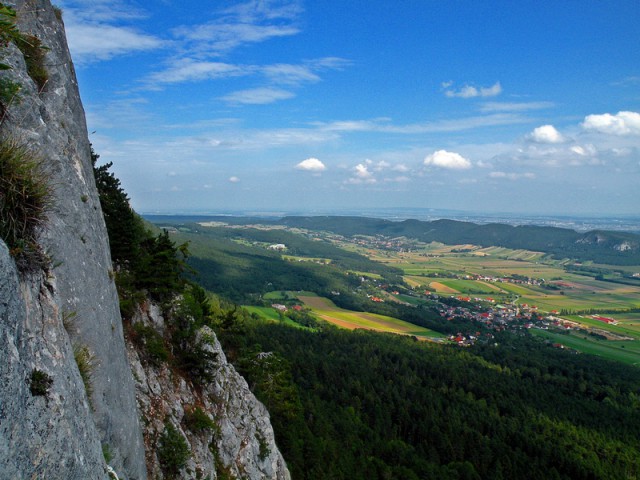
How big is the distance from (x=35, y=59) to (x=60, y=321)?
9242 mm

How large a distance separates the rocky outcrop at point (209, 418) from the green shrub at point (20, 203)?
1228 cm

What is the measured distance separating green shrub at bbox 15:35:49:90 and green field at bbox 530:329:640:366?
449ft

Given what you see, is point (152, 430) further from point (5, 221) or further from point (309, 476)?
point (309, 476)

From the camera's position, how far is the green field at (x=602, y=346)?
110 m

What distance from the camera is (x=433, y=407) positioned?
7162 cm

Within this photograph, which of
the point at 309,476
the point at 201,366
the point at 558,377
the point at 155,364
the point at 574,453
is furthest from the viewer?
the point at 558,377

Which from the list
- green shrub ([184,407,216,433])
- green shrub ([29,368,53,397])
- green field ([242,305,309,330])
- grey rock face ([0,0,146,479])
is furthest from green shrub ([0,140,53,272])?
green field ([242,305,309,330])

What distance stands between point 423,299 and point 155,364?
17349 centimetres

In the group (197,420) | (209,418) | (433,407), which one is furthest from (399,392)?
(197,420)

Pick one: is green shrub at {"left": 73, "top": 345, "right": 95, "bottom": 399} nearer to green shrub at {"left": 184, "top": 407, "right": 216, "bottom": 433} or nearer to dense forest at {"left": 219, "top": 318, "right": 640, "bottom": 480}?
green shrub at {"left": 184, "top": 407, "right": 216, "bottom": 433}

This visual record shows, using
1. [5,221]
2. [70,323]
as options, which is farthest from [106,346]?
[5,221]

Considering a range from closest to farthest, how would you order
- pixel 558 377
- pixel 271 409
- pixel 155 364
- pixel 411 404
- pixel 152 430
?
1. pixel 152 430
2. pixel 155 364
3. pixel 271 409
4. pixel 411 404
5. pixel 558 377

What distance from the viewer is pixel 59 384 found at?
6.68m

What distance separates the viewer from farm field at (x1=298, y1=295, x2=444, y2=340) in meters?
123
